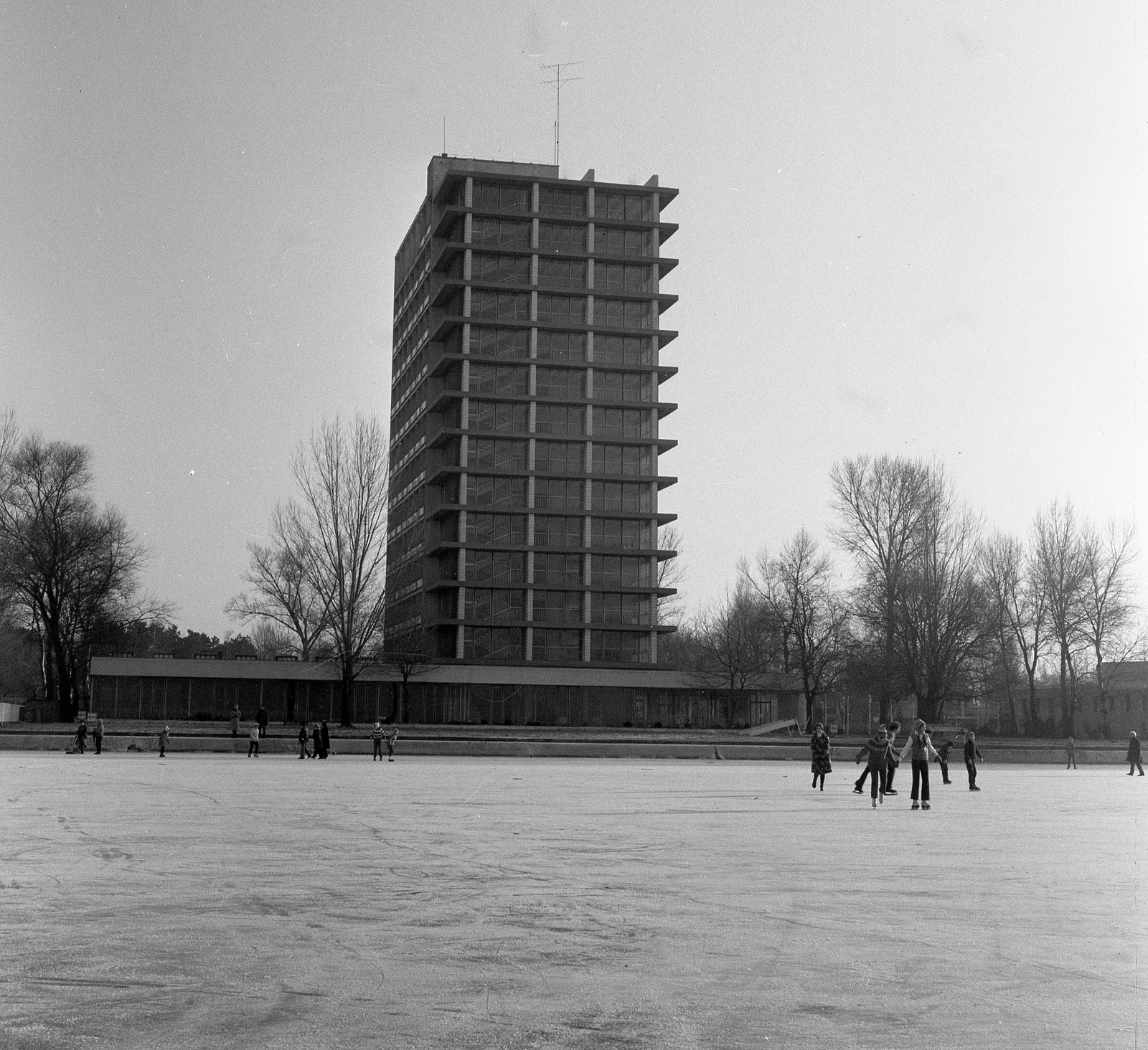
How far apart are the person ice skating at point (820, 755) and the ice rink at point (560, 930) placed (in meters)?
9.66

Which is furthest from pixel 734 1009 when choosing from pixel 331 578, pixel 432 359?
pixel 432 359

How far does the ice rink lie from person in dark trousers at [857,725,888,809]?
422 cm

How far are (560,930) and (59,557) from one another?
6990cm

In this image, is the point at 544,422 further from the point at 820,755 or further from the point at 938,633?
the point at 820,755

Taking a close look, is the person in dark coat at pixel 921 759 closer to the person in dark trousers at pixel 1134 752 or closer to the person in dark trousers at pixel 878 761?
the person in dark trousers at pixel 878 761

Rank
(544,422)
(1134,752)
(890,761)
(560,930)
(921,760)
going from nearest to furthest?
(560,930), (921,760), (890,761), (1134,752), (544,422)

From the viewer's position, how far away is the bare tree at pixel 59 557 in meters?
72.2

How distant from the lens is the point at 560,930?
9.66 meters

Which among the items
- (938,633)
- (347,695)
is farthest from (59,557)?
(938,633)

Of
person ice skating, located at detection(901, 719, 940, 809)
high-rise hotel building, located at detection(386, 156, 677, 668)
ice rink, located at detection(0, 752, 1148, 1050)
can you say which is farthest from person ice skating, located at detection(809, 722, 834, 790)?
high-rise hotel building, located at detection(386, 156, 677, 668)

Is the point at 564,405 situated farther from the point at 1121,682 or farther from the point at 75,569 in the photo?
the point at 1121,682

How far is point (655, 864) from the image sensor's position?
13.7 m

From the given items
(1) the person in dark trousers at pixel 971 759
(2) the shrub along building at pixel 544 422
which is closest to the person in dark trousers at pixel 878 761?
(1) the person in dark trousers at pixel 971 759

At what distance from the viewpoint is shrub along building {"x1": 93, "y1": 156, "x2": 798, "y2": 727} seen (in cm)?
9538
